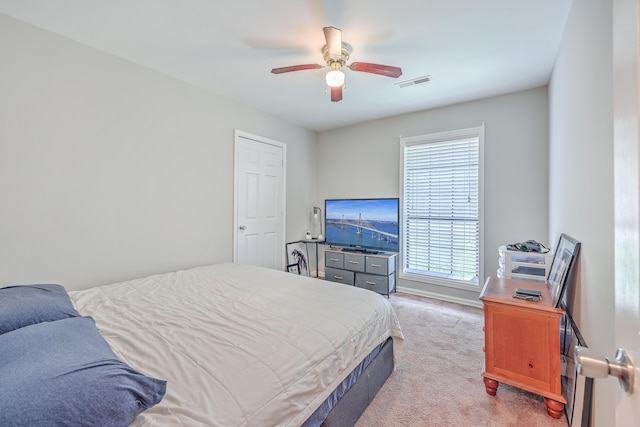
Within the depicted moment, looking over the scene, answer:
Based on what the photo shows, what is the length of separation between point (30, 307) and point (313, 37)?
2461 mm

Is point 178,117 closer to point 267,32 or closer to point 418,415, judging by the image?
point 267,32

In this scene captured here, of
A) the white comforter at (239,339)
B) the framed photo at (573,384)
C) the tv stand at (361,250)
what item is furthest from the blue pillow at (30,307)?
the tv stand at (361,250)

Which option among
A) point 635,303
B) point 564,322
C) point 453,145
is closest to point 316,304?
point 635,303

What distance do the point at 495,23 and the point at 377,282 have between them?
3027 millimetres

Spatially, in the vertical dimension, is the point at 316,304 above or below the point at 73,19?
below

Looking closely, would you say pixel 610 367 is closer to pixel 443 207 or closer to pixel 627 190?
pixel 627 190

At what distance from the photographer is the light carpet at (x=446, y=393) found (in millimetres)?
1646

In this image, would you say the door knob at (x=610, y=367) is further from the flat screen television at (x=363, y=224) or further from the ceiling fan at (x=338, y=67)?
the flat screen television at (x=363, y=224)

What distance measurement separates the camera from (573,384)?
5.02 feet

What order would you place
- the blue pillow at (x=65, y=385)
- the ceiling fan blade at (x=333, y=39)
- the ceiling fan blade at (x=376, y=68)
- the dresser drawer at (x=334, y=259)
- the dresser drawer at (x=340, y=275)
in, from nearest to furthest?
the blue pillow at (x=65, y=385) < the ceiling fan blade at (x=333, y=39) < the ceiling fan blade at (x=376, y=68) < the dresser drawer at (x=340, y=275) < the dresser drawer at (x=334, y=259)

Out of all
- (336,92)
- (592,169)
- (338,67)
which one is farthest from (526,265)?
(338,67)

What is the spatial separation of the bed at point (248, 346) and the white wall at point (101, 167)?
0.51 metres

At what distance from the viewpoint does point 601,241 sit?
1250 millimetres

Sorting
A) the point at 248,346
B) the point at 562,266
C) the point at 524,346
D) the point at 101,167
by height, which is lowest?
the point at 524,346
